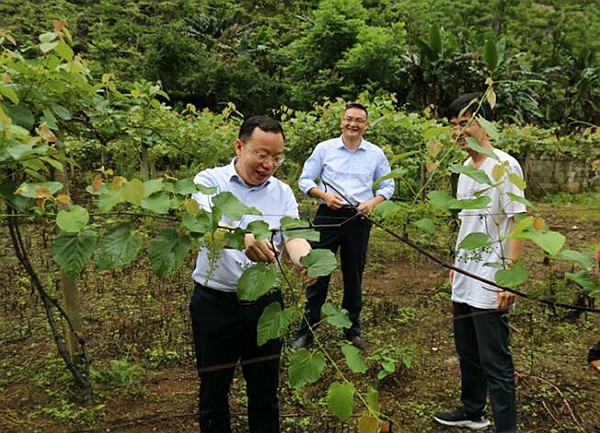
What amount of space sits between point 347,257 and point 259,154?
169cm

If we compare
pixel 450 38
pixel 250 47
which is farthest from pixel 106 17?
pixel 450 38

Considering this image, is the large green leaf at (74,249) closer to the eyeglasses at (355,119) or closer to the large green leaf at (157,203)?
the large green leaf at (157,203)

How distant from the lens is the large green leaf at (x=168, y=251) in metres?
1.01

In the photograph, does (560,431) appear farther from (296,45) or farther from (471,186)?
(296,45)

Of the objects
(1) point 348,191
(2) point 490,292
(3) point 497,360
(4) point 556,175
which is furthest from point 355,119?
(4) point 556,175

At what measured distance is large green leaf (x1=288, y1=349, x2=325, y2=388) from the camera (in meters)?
1.12

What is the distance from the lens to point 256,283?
109 cm

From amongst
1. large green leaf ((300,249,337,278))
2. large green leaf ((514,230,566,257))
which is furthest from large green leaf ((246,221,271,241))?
large green leaf ((514,230,566,257))

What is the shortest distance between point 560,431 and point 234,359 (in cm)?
182

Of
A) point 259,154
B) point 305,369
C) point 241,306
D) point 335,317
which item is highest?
point 259,154

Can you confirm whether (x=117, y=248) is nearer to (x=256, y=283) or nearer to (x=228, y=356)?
(x=256, y=283)

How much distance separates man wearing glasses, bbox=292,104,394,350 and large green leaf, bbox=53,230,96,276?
2.25m

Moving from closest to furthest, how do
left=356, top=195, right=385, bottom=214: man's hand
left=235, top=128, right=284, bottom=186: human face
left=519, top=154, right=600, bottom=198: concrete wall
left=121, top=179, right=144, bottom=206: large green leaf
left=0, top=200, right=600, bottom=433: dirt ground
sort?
1. left=121, top=179, right=144, bottom=206: large green leaf
2. left=235, top=128, right=284, bottom=186: human face
3. left=0, top=200, right=600, bottom=433: dirt ground
4. left=356, top=195, right=385, bottom=214: man's hand
5. left=519, top=154, right=600, bottom=198: concrete wall

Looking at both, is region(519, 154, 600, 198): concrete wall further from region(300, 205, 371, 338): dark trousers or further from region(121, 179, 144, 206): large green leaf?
region(121, 179, 144, 206): large green leaf
